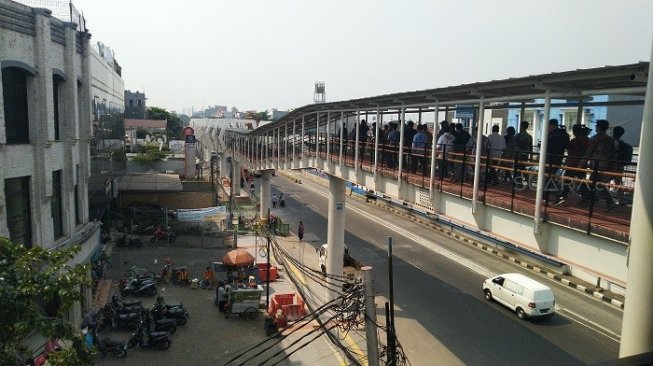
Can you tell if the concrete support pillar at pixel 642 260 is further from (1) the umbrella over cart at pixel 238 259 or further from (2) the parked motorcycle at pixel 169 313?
(1) the umbrella over cart at pixel 238 259

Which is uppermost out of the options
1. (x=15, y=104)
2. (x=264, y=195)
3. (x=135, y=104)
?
(x=135, y=104)

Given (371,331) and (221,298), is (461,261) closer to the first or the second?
(221,298)

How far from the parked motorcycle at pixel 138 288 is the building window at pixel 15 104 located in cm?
854

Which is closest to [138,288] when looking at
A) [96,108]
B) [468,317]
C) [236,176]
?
[96,108]

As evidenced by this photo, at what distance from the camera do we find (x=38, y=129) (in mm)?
11945

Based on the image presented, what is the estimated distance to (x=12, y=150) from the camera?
1090cm

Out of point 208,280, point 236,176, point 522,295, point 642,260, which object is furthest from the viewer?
point 236,176

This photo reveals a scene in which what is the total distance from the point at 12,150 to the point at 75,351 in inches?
292

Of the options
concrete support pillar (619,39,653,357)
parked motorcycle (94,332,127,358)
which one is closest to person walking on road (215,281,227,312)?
parked motorcycle (94,332,127,358)

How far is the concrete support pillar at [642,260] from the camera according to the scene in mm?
3238

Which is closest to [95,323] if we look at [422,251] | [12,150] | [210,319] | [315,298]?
[210,319]

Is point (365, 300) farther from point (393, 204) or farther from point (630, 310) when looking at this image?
point (393, 204)

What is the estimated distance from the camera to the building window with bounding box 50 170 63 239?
43.9 ft

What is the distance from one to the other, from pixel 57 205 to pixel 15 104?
3.40 m
